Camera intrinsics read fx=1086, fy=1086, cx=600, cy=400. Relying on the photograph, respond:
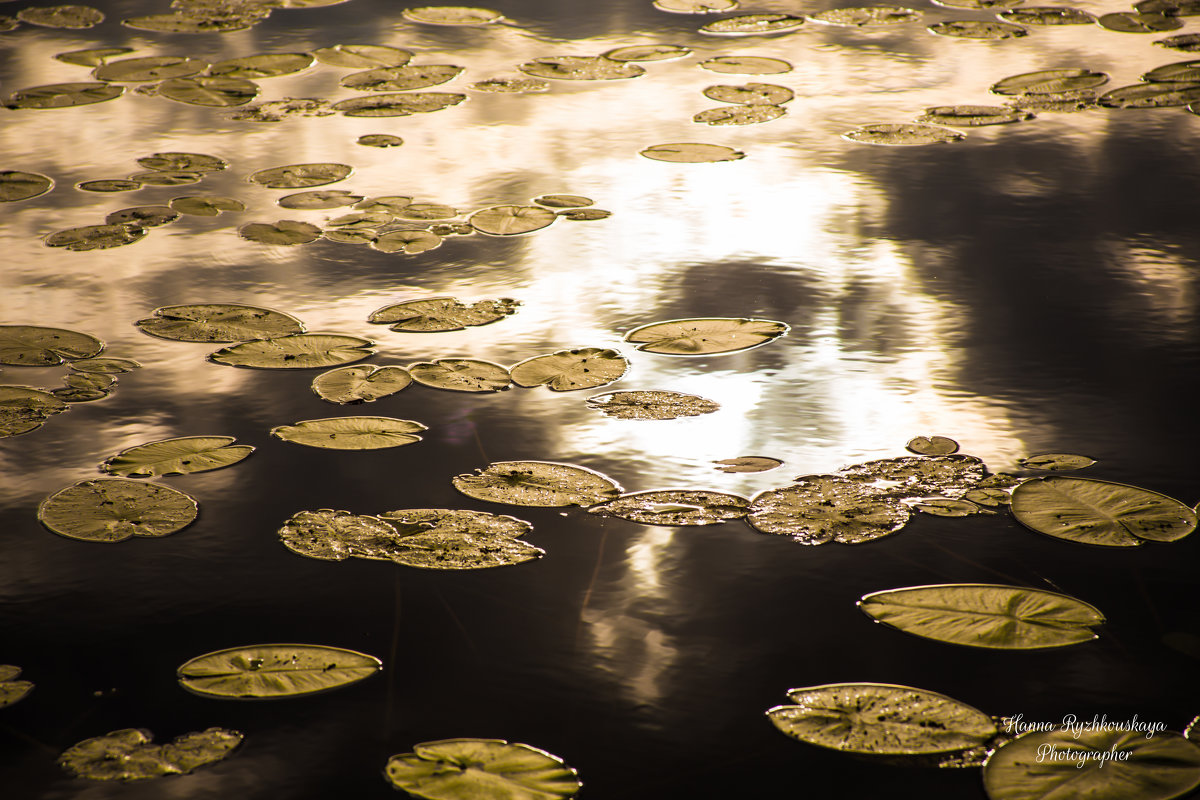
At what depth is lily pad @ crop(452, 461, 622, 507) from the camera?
4.93 feet

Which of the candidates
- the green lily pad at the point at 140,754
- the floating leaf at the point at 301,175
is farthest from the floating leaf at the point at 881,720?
the floating leaf at the point at 301,175

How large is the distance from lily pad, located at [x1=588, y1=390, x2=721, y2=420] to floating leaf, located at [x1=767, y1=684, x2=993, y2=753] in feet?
2.05

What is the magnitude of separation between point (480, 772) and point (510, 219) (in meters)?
1.63

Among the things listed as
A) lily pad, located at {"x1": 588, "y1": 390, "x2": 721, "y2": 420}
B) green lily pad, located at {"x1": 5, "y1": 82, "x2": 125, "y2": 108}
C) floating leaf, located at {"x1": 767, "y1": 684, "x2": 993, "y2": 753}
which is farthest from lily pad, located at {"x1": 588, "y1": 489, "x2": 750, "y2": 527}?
green lily pad, located at {"x1": 5, "y1": 82, "x2": 125, "y2": 108}

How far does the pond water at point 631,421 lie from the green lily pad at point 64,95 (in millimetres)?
69

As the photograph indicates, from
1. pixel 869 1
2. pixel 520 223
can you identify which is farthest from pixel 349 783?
pixel 869 1

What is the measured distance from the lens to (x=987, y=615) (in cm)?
126

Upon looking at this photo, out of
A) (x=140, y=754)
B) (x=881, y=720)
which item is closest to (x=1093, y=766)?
(x=881, y=720)

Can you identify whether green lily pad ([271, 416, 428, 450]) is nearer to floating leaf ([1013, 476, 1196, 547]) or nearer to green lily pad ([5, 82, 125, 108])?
floating leaf ([1013, 476, 1196, 547])

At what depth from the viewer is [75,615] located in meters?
1.30

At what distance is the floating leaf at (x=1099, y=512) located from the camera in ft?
4.56

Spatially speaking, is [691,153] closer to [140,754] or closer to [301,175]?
[301,175]

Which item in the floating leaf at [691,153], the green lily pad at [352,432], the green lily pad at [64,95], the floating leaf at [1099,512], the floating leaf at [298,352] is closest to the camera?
the floating leaf at [1099,512]

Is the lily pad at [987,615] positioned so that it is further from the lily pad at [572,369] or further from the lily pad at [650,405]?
the lily pad at [572,369]
